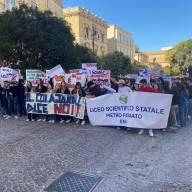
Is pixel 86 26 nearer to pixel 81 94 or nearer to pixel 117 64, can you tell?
pixel 117 64

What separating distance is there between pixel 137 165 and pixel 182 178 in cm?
106

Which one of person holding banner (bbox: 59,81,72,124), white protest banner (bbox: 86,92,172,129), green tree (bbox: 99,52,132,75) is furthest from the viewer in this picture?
green tree (bbox: 99,52,132,75)

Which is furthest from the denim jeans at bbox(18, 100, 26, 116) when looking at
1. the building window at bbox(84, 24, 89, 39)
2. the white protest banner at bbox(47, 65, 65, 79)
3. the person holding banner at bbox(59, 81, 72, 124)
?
the building window at bbox(84, 24, 89, 39)

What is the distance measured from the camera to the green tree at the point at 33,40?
25.5 metres

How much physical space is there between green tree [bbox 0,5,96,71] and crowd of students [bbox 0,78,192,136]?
1185 centimetres

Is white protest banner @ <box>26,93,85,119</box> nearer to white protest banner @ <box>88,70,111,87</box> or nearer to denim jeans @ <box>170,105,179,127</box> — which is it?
denim jeans @ <box>170,105,179,127</box>

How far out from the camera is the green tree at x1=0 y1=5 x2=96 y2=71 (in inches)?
1005

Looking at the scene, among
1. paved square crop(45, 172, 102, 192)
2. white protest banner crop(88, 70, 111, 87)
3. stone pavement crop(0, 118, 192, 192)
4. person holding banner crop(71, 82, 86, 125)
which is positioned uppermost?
white protest banner crop(88, 70, 111, 87)

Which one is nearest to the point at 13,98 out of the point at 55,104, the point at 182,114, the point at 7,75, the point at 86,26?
the point at 7,75

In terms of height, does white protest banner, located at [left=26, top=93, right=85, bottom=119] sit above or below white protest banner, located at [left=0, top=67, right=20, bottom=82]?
below

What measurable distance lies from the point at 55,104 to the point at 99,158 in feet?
16.9

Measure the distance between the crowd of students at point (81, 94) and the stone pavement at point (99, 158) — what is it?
0.95m

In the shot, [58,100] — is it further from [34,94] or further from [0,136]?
[0,136]

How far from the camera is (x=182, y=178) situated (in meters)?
6.02
